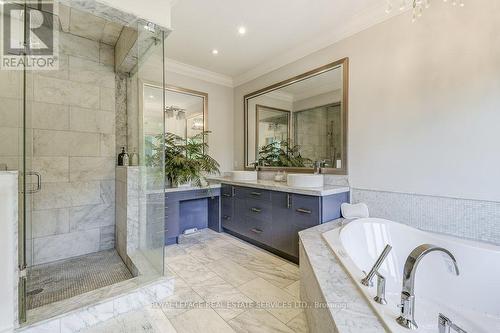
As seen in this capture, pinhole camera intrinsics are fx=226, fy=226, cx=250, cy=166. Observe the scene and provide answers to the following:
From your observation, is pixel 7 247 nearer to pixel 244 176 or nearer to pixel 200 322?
pixel 200 322

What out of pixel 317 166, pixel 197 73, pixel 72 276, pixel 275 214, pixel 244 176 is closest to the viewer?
pixel 72 276

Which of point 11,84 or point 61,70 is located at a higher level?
point 61,70

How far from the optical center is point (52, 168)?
252 centimetres

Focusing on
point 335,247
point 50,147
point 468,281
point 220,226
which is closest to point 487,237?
point 468,281

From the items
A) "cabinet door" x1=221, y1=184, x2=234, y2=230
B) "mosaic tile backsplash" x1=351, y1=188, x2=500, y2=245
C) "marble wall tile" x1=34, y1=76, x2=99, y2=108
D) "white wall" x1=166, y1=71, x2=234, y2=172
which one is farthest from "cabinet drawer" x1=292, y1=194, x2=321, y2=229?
"marble wall tile" x1=34, y1=76, x2=99, y2=108

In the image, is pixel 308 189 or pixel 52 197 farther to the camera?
pixel 52 197

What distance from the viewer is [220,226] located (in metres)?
3.53

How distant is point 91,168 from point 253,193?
2018 mm

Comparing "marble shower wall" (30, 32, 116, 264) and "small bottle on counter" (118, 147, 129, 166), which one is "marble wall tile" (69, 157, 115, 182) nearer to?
"marble shower wall" (30, 32, 116, 264)

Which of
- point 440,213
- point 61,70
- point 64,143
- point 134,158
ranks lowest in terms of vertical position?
point 440,213

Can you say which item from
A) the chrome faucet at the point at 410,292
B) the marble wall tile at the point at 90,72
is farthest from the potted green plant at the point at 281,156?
the marble wall tile at the point at 90,72

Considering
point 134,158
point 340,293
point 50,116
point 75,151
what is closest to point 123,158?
point 134,158

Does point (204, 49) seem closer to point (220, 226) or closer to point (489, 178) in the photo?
point (220, 226)

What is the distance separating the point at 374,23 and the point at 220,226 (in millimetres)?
3200
